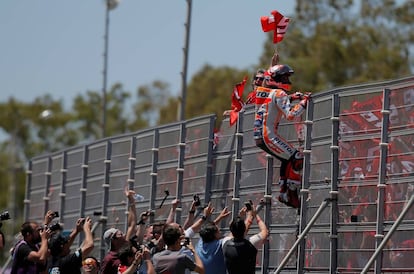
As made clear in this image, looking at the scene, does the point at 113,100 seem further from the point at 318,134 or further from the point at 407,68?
the point at 318,134

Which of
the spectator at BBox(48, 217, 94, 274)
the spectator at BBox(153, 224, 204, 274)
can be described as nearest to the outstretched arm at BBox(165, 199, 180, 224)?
the spectator at BBox(48, 217, 94, 274)

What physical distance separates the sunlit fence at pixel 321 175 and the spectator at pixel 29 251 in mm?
3716

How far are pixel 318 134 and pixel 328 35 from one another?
5070 cm

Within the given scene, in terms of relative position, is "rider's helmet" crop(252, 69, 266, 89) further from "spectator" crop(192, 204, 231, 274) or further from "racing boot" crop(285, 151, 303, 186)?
"spectator" crop(192, 204, 231, 274)

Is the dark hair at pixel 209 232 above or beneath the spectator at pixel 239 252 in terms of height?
above

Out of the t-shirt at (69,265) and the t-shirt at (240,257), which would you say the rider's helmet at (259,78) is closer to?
the t-shirt at (240,257)

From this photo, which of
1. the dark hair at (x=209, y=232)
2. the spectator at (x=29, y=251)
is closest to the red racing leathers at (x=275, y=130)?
the dark hair at (x=209, y=232)

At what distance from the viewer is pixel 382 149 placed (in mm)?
19938

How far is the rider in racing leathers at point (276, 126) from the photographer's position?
70.2ft

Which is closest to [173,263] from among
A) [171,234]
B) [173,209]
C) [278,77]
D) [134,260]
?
[171,234]

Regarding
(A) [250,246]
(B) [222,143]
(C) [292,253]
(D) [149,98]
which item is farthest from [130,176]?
(D) [149,98]

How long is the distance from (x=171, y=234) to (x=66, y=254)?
3143 millimetres

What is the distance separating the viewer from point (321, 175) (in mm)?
21141

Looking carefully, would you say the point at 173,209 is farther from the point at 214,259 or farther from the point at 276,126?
the point at 214,259
